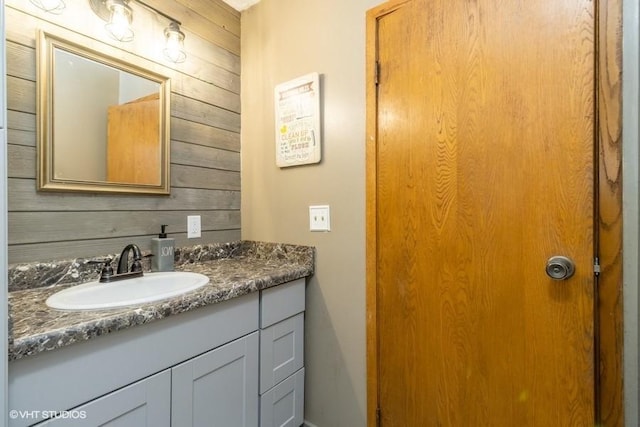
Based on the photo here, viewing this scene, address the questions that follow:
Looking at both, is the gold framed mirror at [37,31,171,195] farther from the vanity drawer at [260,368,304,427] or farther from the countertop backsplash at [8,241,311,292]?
the vanity drawer at [260,368,304,427]

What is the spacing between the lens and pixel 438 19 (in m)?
1.10

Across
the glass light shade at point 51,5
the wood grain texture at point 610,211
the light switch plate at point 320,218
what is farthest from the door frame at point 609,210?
the glass light shade at point 51,5

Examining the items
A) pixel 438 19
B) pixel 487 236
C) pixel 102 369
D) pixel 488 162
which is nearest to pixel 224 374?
pixel 102 369

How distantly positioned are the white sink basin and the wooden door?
778 millimetres

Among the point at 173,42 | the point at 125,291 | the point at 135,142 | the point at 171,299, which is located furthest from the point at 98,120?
the point at 171,299

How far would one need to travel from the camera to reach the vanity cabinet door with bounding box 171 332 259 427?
3.12ft

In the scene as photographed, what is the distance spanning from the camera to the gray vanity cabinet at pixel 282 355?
4.06ft

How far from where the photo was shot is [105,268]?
44.6 inches

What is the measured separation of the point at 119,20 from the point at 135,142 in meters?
→ 0.48

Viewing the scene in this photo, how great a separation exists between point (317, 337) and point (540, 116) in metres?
1.25

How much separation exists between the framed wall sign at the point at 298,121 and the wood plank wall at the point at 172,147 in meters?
0.36

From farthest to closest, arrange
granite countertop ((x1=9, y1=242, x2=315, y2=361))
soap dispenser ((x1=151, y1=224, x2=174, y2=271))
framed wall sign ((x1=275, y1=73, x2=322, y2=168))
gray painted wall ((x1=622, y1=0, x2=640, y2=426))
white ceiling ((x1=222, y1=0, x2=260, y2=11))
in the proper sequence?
white ceiling ((x1=222, y1=0, x2=260, y2=11)) < framed wall sign ((x1=275, y1=73, x2=322, y2=168)) < soap dispenser ((x1=151, y1=224, x2=174, y2=271)) < gray painted wall ((x1=622, y1=0, x2=640, y2=426)) < granite countertop ((x1=9, y1=242, x2=315, y2=361))

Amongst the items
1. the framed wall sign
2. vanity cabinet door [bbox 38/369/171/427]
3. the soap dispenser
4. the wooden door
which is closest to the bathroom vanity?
vanity cabinet door [bbox 38/369/171/427]

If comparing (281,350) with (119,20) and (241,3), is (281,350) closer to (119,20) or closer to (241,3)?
(119,20)
